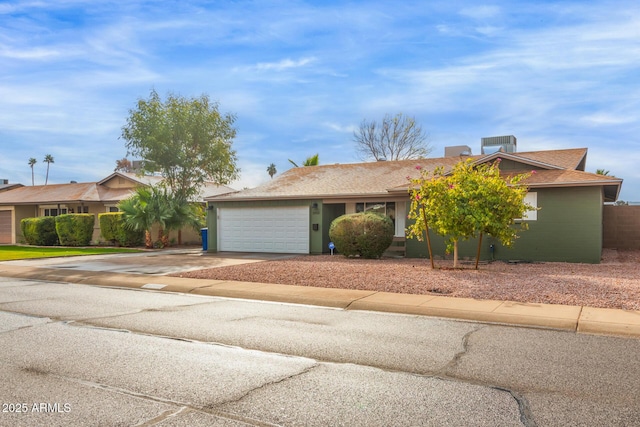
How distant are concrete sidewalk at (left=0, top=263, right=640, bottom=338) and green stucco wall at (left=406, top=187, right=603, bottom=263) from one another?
28.4 ft

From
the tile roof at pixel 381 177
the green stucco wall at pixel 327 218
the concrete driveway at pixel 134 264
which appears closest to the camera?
the concrete driveway at pixel 134 264

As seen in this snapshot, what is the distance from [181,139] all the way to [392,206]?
1281 cm

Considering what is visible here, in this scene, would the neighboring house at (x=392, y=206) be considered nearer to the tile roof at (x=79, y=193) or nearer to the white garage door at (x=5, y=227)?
the tile roof at (x=79, y=193)

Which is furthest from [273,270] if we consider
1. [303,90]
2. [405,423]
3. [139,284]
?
[405,423]

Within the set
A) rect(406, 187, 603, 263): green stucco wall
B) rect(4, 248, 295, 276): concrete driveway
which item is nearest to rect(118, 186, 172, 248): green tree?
rect(4, 248, 295, 276): concrete driveway

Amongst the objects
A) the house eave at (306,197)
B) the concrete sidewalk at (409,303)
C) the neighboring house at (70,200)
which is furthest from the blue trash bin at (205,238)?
the concrete sidewalk at (409,303)

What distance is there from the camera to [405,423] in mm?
4129

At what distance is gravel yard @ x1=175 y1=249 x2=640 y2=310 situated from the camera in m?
10.3

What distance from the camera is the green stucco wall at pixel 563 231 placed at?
17.0 metres

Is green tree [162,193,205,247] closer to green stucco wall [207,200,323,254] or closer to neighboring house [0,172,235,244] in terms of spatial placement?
green stucco wall [207,200,323,254]

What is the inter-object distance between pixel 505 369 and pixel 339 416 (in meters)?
2.36

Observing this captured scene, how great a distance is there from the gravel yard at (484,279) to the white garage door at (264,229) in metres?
6.15

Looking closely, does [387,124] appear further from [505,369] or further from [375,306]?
[505,369]

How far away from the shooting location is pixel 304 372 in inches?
219
